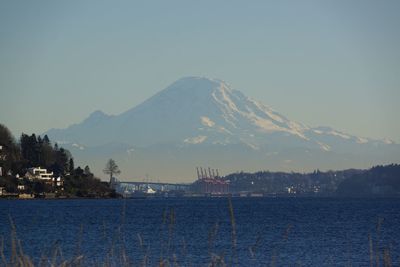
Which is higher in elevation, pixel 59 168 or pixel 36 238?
pixel 59 168

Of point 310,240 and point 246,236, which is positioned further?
point 246,236

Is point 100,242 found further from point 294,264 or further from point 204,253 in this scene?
point 294,264

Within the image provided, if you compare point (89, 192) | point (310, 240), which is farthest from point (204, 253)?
point (89, 192)

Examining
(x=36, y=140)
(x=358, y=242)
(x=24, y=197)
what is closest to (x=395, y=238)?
(x=358, y=242)

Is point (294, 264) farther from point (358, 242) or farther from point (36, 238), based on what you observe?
point (36, 238)

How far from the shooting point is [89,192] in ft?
561

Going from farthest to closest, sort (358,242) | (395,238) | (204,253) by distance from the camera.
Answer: (395,238) < (358,242) < (204,253)

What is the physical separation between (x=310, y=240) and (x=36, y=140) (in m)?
127

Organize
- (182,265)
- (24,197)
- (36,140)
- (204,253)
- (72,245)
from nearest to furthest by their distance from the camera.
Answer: (182,265)
(204,253)
(72,245)
(24,197)
(36,140)

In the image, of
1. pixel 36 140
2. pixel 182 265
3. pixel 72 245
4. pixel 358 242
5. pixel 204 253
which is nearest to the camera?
pixel 182 265

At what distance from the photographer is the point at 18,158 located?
164125 millimetres

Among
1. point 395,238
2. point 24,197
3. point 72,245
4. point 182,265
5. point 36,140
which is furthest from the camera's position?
point 36,140

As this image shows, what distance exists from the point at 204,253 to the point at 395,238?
1659 centimetres

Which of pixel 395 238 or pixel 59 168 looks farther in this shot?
pixel 59 168
